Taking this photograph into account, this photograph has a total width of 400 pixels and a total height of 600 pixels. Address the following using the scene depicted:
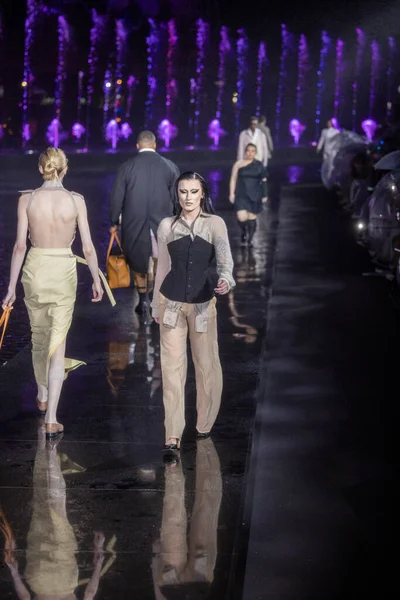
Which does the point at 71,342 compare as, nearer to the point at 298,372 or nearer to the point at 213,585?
the point at 298,372

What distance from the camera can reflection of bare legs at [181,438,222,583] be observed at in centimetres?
591

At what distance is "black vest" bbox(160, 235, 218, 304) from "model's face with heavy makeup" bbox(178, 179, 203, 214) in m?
0.20

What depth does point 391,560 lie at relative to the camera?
638 cm

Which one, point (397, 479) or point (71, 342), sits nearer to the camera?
point (397, 479)

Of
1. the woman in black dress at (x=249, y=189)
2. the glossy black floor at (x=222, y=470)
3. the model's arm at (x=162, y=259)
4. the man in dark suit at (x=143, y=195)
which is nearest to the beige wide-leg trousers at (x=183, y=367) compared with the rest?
the model's arm at (x=162, y=259)

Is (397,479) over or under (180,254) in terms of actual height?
under

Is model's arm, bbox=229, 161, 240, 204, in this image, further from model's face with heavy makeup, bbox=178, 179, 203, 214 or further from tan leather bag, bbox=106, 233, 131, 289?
model's face with heavy makeup, bbox=178, 179, 203, 214

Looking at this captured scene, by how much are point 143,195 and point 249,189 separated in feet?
21.6

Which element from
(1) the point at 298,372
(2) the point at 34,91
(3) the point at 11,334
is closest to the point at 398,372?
(1) the point at 298,372

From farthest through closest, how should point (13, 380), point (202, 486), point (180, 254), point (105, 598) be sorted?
point (13, 380), point (180, 254), point (202, 486), point (105, 598)

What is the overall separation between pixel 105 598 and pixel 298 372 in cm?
527

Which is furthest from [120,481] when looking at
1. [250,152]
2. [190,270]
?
[250,152]

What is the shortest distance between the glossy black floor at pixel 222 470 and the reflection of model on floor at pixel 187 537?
1 centimetres

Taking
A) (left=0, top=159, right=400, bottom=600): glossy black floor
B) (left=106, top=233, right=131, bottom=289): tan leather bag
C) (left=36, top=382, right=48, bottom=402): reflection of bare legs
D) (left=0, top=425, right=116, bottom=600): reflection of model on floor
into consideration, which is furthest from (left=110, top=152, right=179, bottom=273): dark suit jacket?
(left=0, top=425, right=116, bottom=600): reflection of model on floor
